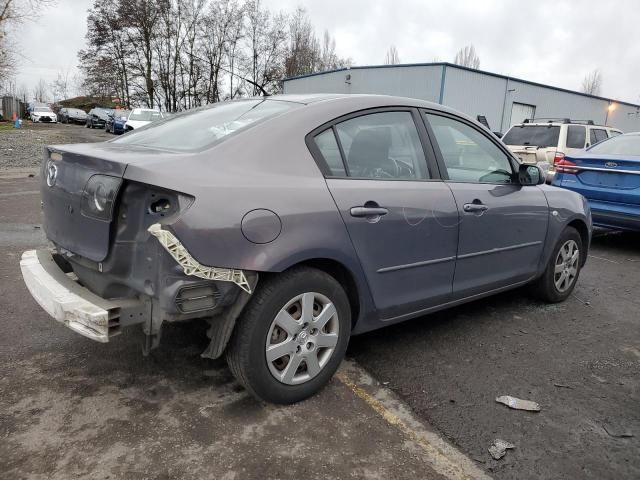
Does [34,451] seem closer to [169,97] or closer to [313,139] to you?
[313,139]

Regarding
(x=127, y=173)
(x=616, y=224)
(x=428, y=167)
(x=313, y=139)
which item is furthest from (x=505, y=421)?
(x=616, y=224)

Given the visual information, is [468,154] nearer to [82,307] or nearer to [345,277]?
[345,277]

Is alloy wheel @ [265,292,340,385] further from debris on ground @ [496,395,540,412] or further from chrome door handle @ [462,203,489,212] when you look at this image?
chrome door handle @ [462,203,489,212]

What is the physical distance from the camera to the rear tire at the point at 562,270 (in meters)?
4.39

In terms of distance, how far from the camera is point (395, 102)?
325 cm

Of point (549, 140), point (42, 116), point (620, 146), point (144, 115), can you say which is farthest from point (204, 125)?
point (42, 116)

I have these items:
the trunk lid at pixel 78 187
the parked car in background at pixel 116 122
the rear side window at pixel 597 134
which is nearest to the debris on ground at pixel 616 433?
the trunk lid at pixel 78 187

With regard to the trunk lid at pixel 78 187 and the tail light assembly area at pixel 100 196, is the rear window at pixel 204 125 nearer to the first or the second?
the trunk lid at pixel 78 187

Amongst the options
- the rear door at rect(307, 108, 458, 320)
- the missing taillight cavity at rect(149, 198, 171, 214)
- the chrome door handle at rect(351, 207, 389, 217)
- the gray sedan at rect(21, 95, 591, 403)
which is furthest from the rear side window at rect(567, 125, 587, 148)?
the missing taillight cavity at rect(149, 198, 171, 214)

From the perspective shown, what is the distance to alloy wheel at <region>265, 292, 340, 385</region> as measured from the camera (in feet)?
8.34

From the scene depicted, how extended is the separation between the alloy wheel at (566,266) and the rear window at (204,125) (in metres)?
2.89

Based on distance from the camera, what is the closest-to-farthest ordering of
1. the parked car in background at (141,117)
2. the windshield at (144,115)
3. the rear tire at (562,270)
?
the rear tire at (562,270), the parked car in background at (141,117), the windshield at (144,115)

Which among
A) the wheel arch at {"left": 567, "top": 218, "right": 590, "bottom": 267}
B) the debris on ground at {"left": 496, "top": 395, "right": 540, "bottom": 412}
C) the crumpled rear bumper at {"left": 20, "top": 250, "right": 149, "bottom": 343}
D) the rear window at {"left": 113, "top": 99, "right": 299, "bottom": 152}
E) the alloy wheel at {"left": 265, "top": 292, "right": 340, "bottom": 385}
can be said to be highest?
the rear window at {"left": 113, "top": 99, "right": 299, "bottom": 152}

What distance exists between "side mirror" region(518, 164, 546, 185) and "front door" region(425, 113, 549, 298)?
51 mm
